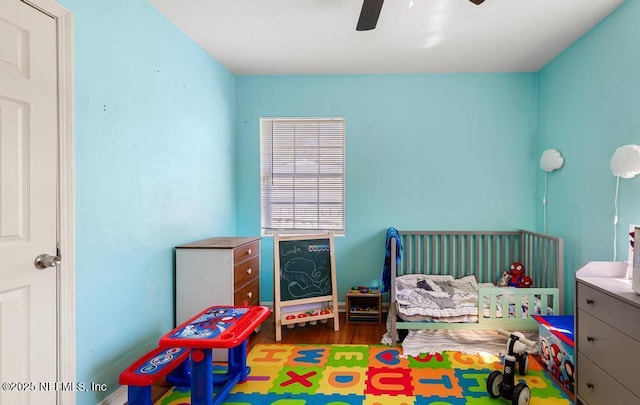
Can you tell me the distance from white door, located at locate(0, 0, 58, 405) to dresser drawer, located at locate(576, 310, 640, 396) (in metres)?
2.59

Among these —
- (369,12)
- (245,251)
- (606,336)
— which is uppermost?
(369,12)

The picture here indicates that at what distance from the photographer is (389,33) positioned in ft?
9.29

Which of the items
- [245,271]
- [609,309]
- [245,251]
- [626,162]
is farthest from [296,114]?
[609,309]

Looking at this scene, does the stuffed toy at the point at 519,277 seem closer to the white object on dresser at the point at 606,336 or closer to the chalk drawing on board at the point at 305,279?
the white object on dresser at the point at 606,336

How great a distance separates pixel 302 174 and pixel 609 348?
2.89 m

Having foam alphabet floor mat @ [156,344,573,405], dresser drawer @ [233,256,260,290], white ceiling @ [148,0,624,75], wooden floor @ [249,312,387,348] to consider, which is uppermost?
white ceiling @ [148,0,624,75]

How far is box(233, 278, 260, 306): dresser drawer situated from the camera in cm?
274

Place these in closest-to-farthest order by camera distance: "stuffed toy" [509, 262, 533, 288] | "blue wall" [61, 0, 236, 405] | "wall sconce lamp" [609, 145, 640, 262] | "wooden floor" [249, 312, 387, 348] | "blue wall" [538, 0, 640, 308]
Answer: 1. "blue wall" [61, 0, 236, 405]
2. "wall sconce lamp" [609, 145, 640, 262]
3. "blue wall" [538, 0, 640, 308]
4. "wooden floor" [249, 312, 387, 348]
5. "stuffed toy" [509, 262, 533, 288]

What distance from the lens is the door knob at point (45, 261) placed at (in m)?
1.58

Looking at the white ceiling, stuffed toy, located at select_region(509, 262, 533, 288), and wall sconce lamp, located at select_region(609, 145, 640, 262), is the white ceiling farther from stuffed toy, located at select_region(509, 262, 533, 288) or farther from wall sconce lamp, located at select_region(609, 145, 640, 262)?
stuffed toy, located at select_region(509, 262, 533, 288)

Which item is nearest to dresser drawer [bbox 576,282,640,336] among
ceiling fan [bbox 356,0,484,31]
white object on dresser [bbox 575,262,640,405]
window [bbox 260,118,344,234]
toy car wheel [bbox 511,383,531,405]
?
white object on dresser [bbox 575,262,640,405]

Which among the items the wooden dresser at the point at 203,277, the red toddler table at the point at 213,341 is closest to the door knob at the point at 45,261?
the red toddler table at the point at 213,341

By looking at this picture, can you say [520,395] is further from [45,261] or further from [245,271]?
[45,261]

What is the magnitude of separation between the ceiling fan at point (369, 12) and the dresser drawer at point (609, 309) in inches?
63.5
